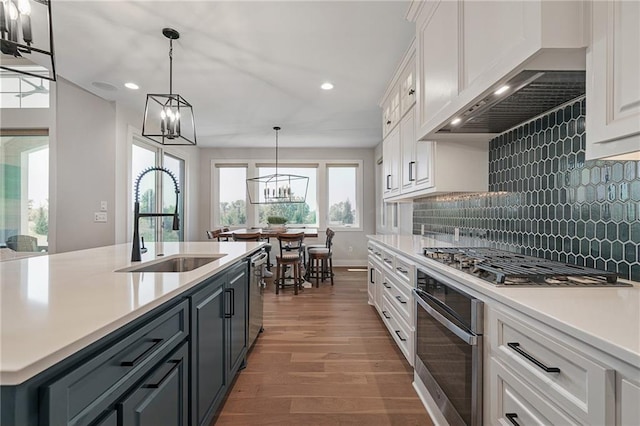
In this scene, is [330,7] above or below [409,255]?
above

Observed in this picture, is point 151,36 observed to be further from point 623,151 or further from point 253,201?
point 253,201

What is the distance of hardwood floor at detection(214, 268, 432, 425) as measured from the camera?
1.79 metres

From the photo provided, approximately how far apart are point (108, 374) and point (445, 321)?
4.39ft

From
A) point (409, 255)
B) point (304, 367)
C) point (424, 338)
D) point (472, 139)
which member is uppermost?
point (472, 139)

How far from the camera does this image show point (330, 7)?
212 centimetres

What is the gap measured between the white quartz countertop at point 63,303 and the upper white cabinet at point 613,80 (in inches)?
59.8

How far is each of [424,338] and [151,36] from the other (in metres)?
3.08

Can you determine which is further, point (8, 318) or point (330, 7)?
point (330, 7)

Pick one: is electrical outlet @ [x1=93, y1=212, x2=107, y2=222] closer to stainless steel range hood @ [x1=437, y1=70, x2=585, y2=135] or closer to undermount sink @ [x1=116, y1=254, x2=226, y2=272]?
undermount sink @ [x1=116, y1=254, x2=226, y2=272]

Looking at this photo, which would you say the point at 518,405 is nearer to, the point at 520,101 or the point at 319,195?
the point at 520,101

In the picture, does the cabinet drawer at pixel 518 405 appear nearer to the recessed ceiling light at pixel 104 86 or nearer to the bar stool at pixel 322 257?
the bar stool at pixel 322 257

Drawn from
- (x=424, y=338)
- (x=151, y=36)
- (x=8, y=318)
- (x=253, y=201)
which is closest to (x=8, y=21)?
(x=8, y=318)

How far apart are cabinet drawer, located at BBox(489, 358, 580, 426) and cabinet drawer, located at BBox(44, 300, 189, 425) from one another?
1.23 meters

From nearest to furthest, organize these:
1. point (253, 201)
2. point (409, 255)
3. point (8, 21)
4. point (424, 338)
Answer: point (8, 21)
point (424, 338)
point (409, 255)
point (253, 201)
